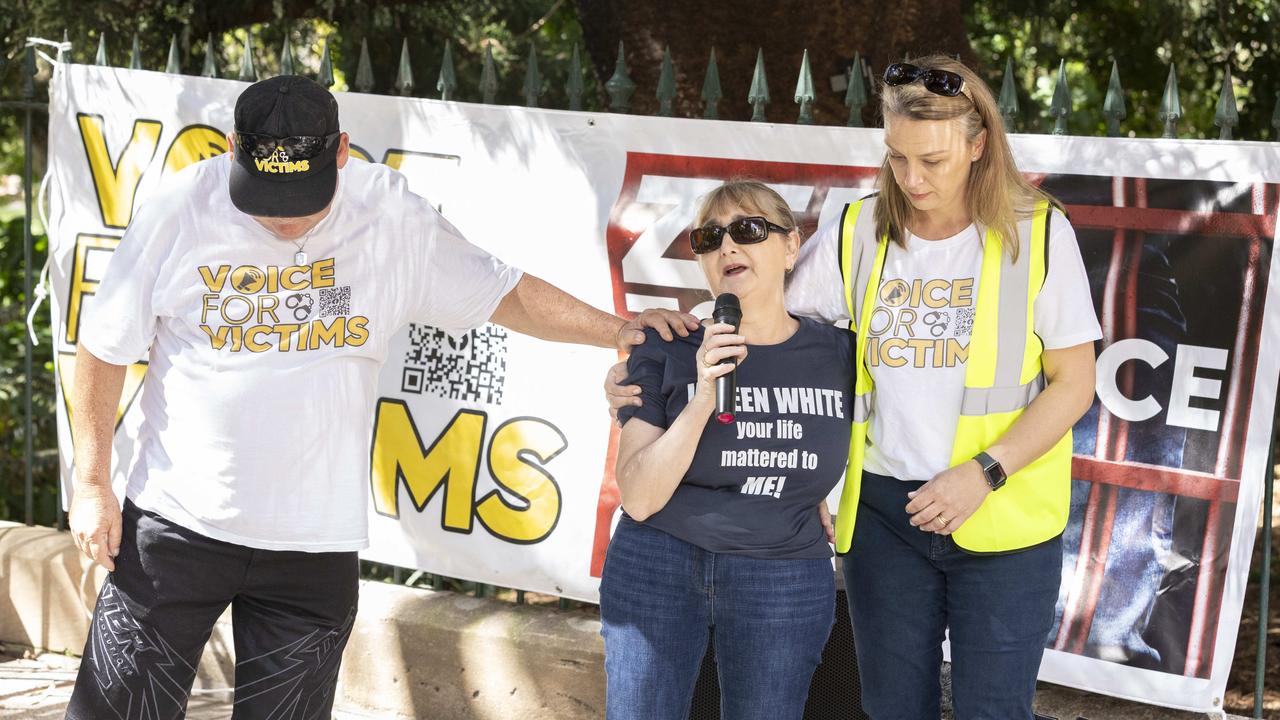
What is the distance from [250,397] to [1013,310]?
167cm

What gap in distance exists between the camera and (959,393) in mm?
2775

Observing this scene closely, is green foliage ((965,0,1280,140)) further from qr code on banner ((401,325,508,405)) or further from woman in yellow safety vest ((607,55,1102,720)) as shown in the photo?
woman in yellow safety vest ((607,55,1102,720))

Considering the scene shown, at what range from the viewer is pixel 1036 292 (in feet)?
8.91

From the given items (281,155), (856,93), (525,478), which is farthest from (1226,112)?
(281,155)

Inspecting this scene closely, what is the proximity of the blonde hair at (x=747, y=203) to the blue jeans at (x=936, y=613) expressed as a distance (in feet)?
2.01

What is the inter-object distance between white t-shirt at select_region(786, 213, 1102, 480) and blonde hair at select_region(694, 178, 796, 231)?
26 cm

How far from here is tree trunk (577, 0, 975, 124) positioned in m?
5.28

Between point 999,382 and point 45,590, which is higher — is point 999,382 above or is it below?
above

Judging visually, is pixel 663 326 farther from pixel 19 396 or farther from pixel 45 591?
pixel 19 396

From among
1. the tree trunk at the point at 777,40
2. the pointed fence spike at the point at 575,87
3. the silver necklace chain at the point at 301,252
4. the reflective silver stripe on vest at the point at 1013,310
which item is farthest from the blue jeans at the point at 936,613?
the tree trunk at the point at 777,40

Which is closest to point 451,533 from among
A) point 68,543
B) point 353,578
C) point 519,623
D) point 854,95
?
point 519,623

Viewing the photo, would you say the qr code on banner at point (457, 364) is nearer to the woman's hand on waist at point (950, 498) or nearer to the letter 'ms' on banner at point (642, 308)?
the letter 'ms' on banner at point (642, 308)

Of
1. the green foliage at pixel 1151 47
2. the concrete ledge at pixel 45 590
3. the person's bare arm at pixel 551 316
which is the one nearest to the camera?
the person's bare arm at pixel 551 316

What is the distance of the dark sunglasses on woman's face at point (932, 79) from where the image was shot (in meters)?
2.66
